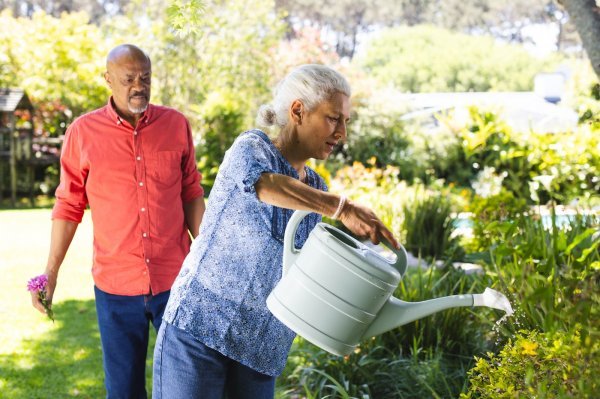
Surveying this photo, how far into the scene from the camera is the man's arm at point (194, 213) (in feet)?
9.08

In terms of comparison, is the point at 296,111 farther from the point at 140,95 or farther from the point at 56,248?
the point at 56,248

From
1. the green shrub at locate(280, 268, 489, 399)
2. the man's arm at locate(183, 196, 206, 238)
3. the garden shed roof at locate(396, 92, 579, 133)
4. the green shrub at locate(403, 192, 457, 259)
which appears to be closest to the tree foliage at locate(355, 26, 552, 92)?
the garden shed roof at locate(396, 92, 579, 133)

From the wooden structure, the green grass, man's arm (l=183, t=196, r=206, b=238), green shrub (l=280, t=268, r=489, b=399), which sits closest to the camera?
man's arm (l=183, t=196, r=206, b=238)

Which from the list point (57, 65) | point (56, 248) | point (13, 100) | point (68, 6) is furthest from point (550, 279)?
point (68, 6)

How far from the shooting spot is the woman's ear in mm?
1718

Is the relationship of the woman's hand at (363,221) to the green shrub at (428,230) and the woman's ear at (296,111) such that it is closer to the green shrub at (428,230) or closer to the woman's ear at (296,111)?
the woman's ear at (296,111)

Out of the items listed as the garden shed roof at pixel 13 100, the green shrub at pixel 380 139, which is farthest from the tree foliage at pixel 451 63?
Answer: the garden shed roof at pixel 13 100

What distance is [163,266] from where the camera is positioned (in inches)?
102

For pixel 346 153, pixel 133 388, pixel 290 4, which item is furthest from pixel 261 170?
pixel 290 4

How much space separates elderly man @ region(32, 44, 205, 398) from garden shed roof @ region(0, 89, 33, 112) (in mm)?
9451

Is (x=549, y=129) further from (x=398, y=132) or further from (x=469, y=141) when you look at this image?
(x=469, y=141)

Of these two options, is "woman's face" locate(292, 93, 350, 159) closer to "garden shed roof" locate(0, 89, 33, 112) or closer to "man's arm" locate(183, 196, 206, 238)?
"man's arm" locate(183, 196, 206, 238)

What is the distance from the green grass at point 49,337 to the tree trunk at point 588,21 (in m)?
2.64

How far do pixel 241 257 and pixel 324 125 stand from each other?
35cm
